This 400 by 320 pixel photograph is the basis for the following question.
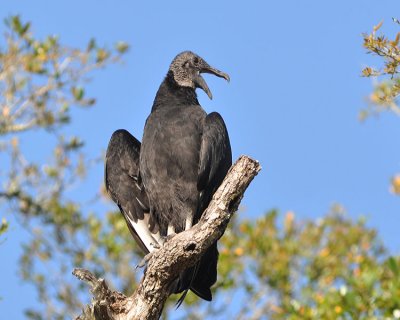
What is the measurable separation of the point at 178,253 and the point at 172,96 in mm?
1597

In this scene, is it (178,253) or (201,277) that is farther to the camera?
(201,277)

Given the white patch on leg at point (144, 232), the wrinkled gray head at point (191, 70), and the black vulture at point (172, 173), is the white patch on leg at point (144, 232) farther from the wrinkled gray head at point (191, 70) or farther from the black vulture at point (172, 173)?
the wrinkled gray head at point (191, 70)

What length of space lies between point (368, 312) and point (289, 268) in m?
2.65

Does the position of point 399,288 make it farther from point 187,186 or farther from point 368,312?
point 187,186

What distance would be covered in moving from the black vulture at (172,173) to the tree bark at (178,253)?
0.42 meters

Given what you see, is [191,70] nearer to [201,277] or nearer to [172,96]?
[172,96]

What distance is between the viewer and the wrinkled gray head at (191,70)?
581 centimetres

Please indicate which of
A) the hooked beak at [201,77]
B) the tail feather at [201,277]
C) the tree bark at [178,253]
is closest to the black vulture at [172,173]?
the tail feather at [201,277]

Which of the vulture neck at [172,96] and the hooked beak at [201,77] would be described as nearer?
the vulture neck at [172,96]

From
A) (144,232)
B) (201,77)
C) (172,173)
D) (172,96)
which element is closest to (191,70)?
(201,77)

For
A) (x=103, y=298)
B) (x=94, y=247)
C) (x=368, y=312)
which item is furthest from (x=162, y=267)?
(x=94, y=247)

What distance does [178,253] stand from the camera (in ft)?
13.8

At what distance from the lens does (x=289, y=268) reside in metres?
7.92

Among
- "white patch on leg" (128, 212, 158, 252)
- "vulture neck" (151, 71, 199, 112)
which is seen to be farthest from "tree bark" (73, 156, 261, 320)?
"vulture neck" (151, 71, 199, 112)
